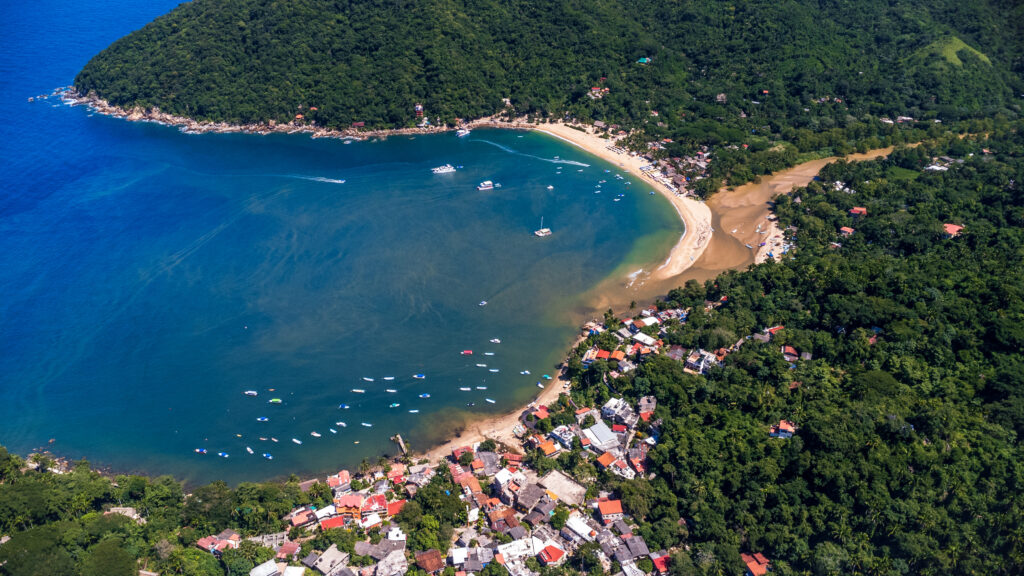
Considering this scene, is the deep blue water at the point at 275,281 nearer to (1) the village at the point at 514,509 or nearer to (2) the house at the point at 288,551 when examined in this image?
(1) the village at the point at 514,509

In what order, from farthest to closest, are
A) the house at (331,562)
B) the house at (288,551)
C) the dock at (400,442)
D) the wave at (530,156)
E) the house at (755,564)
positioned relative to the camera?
the wave at (530,156), the dock at (400,442), the house at (288,551), the house at (331,562), the house at (755,564)

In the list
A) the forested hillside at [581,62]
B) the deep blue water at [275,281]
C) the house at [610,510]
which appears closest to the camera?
the house at [610,510]

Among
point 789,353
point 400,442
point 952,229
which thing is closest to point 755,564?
point 789,353

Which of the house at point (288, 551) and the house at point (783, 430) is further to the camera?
the house at point (783, 430)

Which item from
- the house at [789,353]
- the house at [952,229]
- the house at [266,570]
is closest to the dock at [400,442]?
the house at [266,570]

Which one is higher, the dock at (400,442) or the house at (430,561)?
the dock at (400,442)

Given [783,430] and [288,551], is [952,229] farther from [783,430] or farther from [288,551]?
Answer: [288,551]
